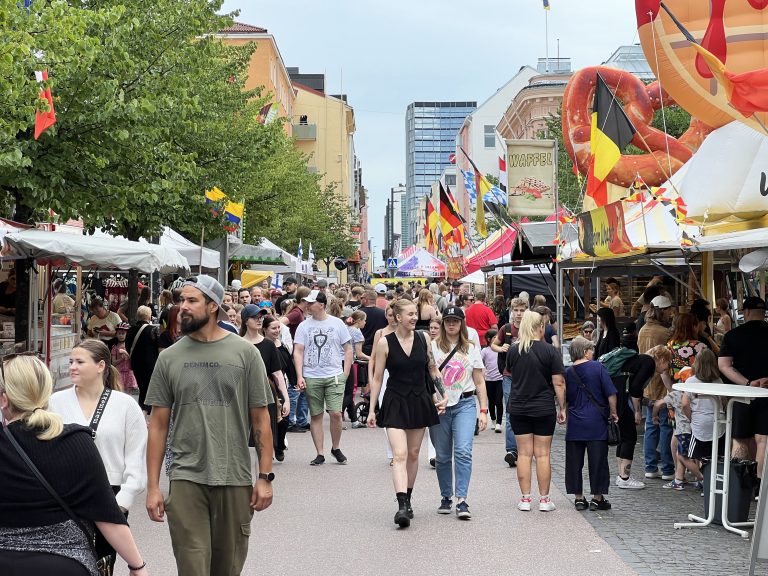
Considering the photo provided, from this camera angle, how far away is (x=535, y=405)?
950 cm

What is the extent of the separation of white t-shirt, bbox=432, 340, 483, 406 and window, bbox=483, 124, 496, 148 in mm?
105331

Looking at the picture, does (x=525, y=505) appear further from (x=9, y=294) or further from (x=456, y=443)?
(x=9, y=294)

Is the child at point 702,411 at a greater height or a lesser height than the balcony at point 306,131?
lesser

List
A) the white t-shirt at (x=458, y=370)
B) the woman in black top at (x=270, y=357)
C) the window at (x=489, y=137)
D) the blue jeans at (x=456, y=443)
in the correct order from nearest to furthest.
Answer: the blue jeans at (x=456, y=443) < the white t-shirt at (x=458, y=370) < the woman in black top at (x=270, y=357) < the window at (x=489, y=137)

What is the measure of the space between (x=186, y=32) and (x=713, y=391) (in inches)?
490

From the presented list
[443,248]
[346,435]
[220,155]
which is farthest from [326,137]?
[346,435]

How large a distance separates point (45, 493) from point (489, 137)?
378 ft

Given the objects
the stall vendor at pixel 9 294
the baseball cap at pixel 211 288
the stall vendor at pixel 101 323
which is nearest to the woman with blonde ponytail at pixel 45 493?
the baseball cap at pixel 211 288

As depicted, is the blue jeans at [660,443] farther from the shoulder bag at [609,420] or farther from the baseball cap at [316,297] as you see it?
the baseball cap at [316,297]

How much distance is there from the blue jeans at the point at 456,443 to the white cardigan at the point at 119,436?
4221 mm

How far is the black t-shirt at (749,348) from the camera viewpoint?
932 cm

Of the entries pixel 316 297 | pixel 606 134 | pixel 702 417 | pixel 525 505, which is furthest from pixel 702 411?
pixel 606 134

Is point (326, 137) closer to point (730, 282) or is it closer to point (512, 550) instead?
point (730, 282)

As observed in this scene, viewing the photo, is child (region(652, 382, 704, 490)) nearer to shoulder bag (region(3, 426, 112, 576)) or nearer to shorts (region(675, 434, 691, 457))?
shorts (region(675, 434, 691, 457))
